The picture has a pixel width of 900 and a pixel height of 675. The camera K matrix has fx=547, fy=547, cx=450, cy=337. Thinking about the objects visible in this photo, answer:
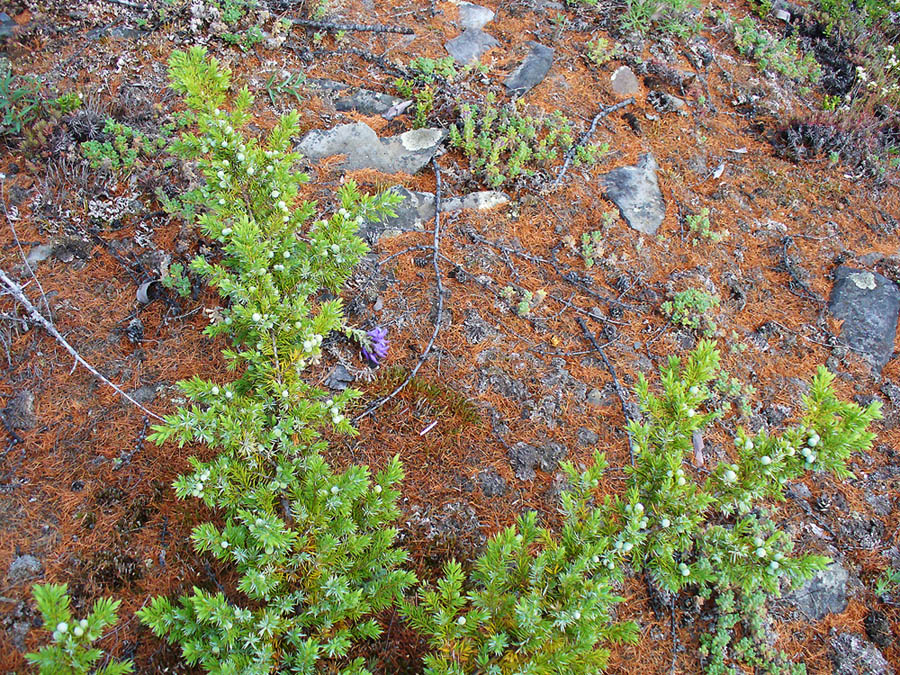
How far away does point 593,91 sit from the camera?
5906mm

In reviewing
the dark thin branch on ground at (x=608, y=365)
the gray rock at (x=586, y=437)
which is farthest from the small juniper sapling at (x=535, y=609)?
the dark thin branch on ground at (x=608, y=365)

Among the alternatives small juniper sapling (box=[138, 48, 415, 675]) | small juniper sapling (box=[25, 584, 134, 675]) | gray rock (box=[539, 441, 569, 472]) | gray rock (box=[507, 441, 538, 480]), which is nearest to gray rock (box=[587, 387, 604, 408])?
gray rock (box=[539, 441, 569, 472])

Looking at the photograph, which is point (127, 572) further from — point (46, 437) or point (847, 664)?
point (847, 664)

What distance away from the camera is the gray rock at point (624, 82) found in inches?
236

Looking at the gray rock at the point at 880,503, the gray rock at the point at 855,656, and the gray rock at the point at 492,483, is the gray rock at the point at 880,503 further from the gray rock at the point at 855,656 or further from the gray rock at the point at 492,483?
the gray rock at the point at 492,483

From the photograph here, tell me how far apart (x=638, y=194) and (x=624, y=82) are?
172 centimetres

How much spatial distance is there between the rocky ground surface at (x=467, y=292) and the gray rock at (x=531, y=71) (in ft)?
0.11

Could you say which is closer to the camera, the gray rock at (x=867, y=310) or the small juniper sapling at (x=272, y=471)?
the small juniper sapling at (x=272, y=471)

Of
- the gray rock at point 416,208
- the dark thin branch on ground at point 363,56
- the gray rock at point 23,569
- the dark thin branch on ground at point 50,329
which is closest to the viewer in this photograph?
the gray rock at point 23,569

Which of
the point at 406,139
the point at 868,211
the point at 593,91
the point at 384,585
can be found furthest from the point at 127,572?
the point at 868,211

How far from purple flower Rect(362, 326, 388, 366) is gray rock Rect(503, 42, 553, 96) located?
129 inches

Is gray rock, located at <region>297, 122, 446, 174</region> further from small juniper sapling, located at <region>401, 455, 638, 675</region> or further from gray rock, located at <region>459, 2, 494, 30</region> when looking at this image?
small juniper sapling, located at <region>401, 455, 638, 675</region>

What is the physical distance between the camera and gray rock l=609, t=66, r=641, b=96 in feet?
19.6

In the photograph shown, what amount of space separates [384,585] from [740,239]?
14.5ft
